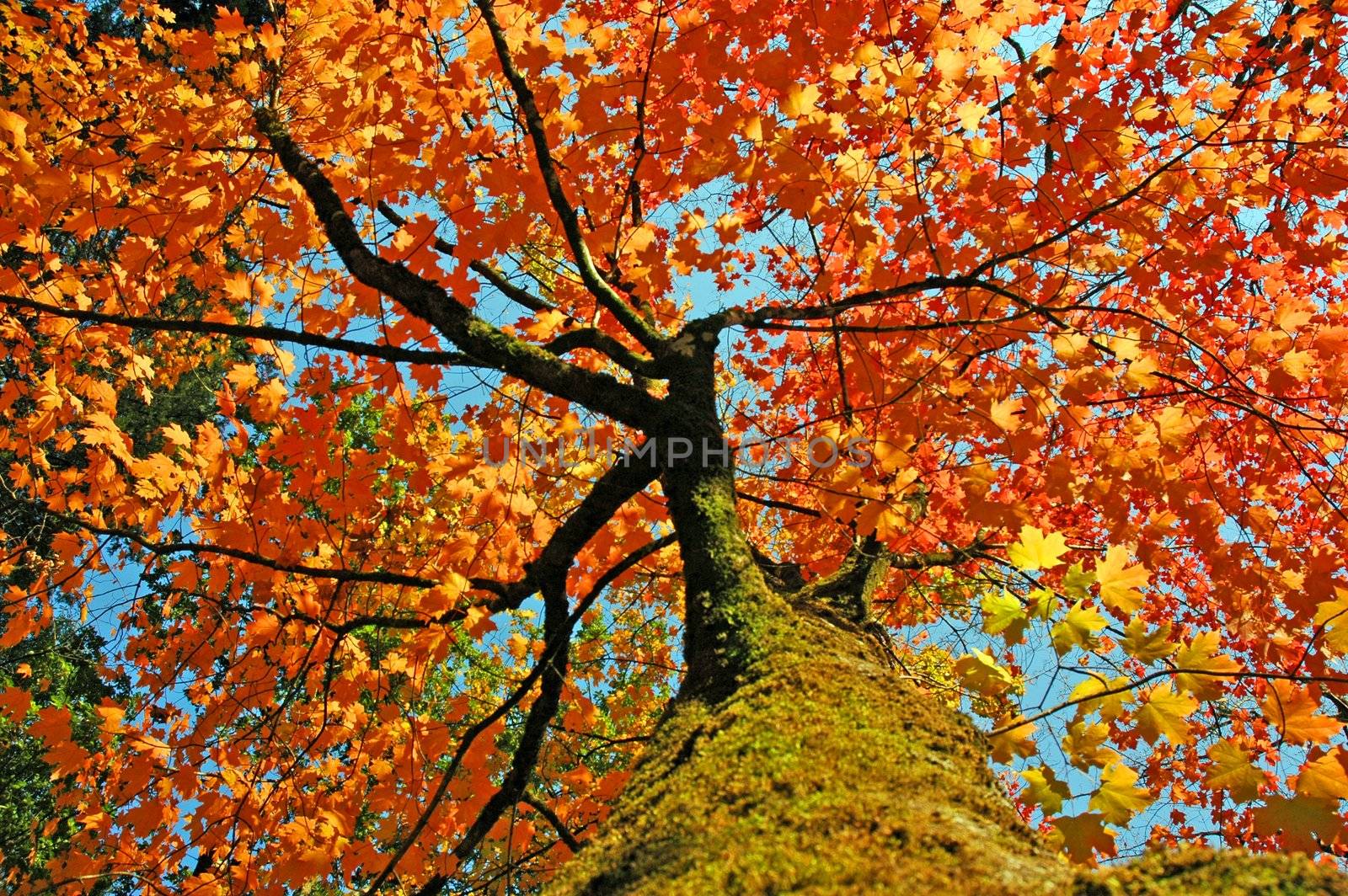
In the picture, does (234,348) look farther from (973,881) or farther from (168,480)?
(973,881)

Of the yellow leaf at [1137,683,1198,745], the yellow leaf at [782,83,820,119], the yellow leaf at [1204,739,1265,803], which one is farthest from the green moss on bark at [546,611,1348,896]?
the yellow leaf at [782,83,820,119]

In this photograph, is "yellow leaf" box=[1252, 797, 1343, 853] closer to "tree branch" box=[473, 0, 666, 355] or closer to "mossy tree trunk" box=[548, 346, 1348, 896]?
"mossy tree trunk" box=[548, 346, 1348, 896]

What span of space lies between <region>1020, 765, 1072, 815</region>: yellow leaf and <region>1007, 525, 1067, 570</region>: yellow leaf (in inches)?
19.6

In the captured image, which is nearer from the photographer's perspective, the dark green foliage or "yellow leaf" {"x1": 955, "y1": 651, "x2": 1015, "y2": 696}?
"yellow leaf" {"x1": 955, "y1": 651, "x2": 1015, "y2": 696}

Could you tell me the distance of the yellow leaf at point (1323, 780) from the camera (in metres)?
1.69

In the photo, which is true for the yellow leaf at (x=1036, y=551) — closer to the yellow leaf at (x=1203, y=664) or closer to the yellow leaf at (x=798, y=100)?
the yellow leaf at (x=1203, y=664)

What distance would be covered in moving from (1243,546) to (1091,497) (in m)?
0.96

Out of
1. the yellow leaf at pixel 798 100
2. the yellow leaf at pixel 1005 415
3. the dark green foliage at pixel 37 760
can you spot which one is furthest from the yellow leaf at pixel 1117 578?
the dark green foliage at pixel 37 760

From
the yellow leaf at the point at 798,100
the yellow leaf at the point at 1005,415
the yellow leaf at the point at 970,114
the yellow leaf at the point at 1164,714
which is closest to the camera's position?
the yellow leaf at the point at 1164,714

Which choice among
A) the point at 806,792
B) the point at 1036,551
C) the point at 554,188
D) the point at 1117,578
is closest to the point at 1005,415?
the point at 1117,578

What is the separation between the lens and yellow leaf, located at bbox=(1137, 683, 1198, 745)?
1.72 meters

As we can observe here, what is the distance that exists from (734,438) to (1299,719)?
3627mm

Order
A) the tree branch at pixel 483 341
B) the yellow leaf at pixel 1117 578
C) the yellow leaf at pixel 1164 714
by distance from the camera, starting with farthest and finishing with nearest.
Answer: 1. the tree branch at pixel 483 341
2. the yellow leaf at pixel 1117 578
3. the yellow leaf at pixel 1164 714

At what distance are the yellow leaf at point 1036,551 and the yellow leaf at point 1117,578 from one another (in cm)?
17
